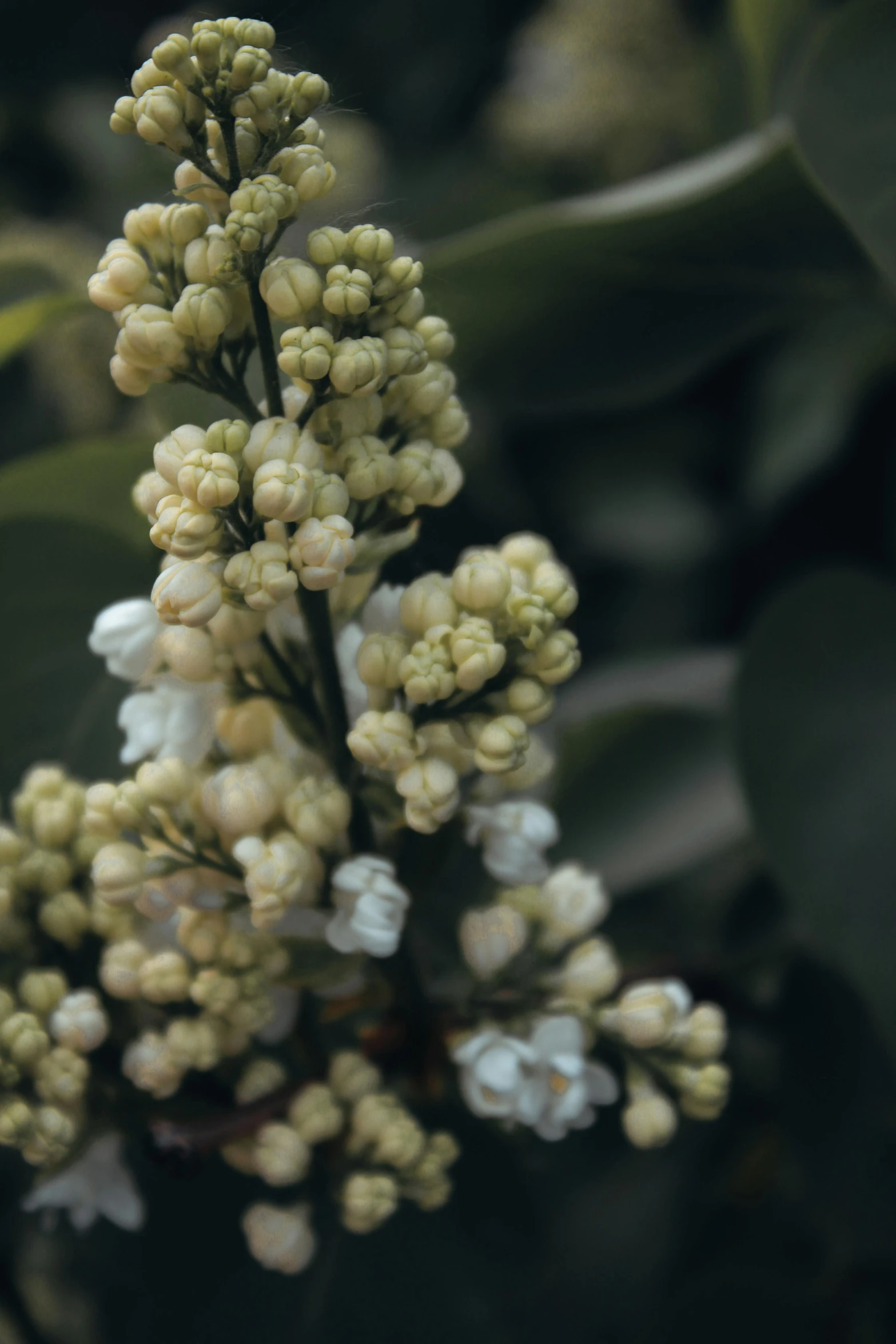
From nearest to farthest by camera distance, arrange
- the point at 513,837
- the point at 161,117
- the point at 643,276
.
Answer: the point at 161,117 → the point at 513,837 → the point at 643,276

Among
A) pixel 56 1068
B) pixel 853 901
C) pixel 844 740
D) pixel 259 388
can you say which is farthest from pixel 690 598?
pixel 56 1068

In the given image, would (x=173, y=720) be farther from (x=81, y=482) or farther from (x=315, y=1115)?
(x=81, y=482)

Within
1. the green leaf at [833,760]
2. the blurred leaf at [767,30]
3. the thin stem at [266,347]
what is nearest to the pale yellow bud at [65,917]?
the thin stem at [266,347]

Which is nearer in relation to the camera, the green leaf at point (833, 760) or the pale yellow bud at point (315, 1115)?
the pale yellow bud at point (315, 1115)

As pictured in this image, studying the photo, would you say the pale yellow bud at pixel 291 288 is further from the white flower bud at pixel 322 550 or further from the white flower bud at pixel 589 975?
the white flower bud at pixel 589 975

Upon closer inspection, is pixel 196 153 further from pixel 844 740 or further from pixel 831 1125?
pixel 831 1125

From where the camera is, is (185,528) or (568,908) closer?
(185,528)

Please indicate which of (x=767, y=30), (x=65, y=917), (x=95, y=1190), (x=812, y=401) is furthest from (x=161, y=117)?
(x=812, y=401)
